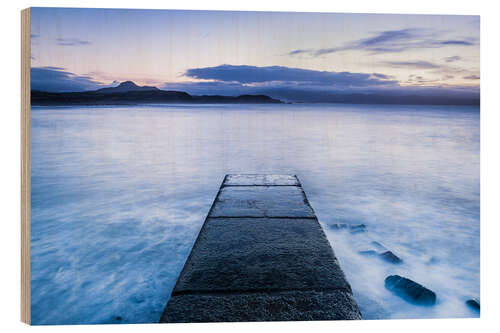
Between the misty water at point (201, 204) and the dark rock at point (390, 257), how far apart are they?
0.15 feet

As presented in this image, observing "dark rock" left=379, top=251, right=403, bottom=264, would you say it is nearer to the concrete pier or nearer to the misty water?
the misty water

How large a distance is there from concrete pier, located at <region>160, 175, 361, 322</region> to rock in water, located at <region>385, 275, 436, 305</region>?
0.59 meters

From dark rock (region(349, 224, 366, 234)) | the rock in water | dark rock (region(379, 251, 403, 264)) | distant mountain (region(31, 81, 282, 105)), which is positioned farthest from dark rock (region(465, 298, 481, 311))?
distant mountain (region(31, 81, 282, 105))

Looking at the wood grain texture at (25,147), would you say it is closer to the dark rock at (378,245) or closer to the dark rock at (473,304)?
the dark rock at (378,245)

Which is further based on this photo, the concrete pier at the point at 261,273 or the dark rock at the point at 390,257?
the dark rock at the point at 390,257

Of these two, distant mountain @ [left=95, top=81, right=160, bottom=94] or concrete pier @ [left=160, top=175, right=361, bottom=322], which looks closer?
concrete pier @ [left=160, top=175, right=361, bottom=322]

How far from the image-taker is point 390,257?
2152 millimetres

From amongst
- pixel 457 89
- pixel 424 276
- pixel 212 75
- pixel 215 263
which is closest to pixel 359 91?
pixel 457 89

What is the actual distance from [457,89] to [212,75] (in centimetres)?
243

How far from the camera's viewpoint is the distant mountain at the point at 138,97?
3217 mm

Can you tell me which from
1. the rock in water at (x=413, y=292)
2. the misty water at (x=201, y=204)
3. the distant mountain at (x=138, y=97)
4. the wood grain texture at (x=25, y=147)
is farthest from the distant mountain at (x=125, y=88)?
the rock in water at (x=413, y=292)

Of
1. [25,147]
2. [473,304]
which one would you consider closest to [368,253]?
[473,304]

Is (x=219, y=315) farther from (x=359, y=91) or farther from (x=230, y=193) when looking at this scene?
(x=359, y=91)

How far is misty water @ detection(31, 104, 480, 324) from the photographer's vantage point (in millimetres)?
1840
